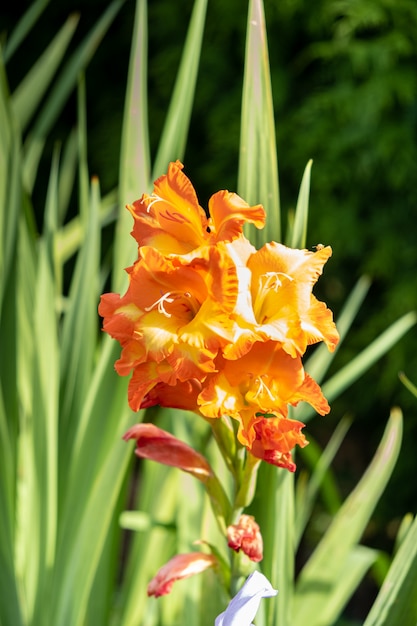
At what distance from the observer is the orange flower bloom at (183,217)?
0.54m

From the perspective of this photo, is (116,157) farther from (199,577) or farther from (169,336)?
(169,336)

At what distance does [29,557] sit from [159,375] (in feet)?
1.59

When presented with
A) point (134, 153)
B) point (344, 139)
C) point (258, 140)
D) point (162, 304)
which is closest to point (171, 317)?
point (162, 304)

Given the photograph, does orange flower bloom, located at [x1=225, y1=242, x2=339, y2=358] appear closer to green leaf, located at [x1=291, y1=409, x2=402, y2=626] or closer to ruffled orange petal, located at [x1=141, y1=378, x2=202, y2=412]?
ruffled orange petal, located at [x1=141, y1=378, x2=202, y2=412]

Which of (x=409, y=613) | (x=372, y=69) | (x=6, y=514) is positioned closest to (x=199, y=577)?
(x=6, y=514)

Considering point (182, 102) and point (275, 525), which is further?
point (182, 102)

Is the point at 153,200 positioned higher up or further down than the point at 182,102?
further down

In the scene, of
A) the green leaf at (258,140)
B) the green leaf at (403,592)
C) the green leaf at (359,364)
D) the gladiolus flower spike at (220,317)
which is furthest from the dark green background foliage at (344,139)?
the gladiolus flower spike at (220,317)

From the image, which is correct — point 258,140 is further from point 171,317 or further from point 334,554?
A: point 334,554

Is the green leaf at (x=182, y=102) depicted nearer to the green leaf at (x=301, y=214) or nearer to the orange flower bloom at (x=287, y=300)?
the green leaf at (x=301, y=214)

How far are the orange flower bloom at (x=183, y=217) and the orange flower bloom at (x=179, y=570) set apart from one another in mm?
201

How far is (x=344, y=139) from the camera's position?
1701 millimetres

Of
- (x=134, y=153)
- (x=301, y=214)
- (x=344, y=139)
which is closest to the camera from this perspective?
(x=301, y=214)

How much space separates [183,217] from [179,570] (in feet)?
0.74
